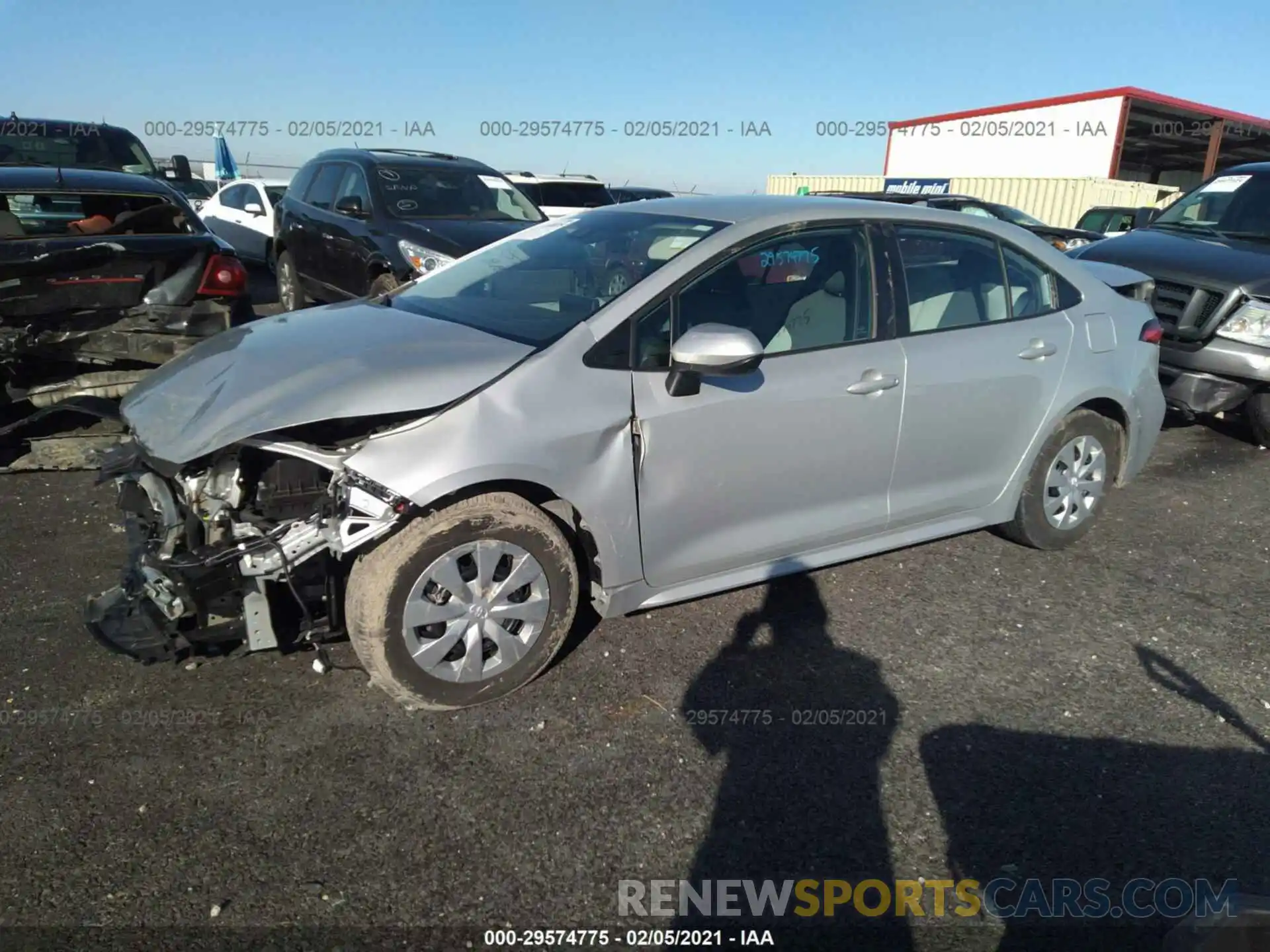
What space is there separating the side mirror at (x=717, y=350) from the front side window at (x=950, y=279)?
1084 mm

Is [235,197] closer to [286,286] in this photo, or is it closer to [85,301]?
[286,286]

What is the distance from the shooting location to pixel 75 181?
18.3 feet

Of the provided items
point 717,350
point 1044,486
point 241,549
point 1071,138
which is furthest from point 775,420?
point 1071,138

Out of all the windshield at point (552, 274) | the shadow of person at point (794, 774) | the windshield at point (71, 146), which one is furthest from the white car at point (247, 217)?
the shadow of person at point (794, 774)

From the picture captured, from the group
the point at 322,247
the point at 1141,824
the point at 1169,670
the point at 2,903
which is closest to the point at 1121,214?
the point at 322,247

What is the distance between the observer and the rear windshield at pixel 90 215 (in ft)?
17.3

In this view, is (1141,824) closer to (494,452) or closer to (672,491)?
(672,491)

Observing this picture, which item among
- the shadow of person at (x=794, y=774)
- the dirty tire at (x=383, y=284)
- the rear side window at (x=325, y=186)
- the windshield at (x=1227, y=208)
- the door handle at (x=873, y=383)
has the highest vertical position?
the rear side window at (x=325, y=186)

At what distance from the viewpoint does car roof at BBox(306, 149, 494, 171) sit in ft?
27.5

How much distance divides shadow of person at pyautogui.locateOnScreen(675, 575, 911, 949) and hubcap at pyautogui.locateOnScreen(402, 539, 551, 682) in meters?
0.67

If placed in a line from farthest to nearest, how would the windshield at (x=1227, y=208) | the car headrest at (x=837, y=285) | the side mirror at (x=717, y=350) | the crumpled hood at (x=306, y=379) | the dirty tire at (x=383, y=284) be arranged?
the dirty tire at (x=383, y=284)
the windshield at (x=1227, y=208)
the car headrest at (x=837, y=285)
the side mirror at (x=717, y=350)
the crumpled hood at (x=306, y=379)

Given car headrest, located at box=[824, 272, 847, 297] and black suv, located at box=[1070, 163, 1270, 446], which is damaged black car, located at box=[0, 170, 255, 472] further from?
black suv, located at box=[1070, 163, 1270, 446]

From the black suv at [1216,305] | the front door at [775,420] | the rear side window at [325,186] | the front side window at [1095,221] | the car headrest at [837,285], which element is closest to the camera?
the front door at [775,420]

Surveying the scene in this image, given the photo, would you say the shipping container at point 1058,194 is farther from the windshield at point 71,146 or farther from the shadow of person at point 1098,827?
the shadow of person at point 1098,827
